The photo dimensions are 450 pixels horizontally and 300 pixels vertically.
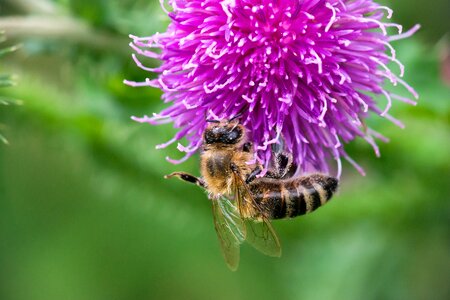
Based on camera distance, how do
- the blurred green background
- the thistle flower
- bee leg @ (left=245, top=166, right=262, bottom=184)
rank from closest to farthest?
the thistle flower
bee leg @ (left=245, top=166, right=262, bottom=184)
the blurred green background

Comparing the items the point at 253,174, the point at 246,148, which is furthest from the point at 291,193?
the point at 246,148

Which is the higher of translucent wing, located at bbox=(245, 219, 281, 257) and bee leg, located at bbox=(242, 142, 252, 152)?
bee leg, located at bbox=(242, 142, 252, 152)

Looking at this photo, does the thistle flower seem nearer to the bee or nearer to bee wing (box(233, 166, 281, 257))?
the bee

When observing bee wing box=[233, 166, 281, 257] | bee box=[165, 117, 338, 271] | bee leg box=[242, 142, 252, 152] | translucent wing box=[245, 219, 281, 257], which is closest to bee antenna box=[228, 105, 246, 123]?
bee box=[165, 117, 338, 271]

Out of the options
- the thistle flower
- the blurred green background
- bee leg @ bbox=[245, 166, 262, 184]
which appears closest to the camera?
the thistle flower

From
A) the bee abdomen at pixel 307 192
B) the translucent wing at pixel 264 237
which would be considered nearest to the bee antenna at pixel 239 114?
the bee abdomen at pixel 307 192

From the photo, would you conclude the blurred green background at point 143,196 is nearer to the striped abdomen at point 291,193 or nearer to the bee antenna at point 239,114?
the striped abdomen at point 291,193

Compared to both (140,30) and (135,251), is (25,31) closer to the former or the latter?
(140,30)
